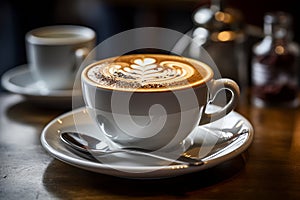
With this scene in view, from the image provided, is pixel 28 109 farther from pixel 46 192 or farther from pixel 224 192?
pixel 224 192

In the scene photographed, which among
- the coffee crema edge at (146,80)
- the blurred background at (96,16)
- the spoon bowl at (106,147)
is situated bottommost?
the blurred background at (96,16)

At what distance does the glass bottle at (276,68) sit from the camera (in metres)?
0.98

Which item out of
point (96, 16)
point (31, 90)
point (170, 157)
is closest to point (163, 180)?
point (170, 157)

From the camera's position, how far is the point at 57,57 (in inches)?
38.4

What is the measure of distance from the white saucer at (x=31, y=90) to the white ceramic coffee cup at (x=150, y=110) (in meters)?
0.21

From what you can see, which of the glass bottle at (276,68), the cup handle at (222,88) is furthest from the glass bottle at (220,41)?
Answer: the cup handle at (222,88)

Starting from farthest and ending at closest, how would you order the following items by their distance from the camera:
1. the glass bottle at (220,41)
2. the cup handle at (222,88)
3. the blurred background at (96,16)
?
the blurred background at (96,16) → the glass bottle at (220,41) → the cup handle at (222,88)

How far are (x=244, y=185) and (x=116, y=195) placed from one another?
16 cm

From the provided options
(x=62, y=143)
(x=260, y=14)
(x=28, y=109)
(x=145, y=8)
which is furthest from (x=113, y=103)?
A: (x=145, y=8)

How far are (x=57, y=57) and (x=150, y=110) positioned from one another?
369mm

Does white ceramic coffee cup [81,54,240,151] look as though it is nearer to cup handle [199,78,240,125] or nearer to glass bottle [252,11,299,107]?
cup handle [199,78,240,125]

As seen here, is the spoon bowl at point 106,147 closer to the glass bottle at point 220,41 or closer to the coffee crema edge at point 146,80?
the coffee crema edge at point 146,80

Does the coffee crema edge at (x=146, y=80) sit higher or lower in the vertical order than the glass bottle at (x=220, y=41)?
higher

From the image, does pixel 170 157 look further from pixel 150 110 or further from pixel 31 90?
pixel 31 90
